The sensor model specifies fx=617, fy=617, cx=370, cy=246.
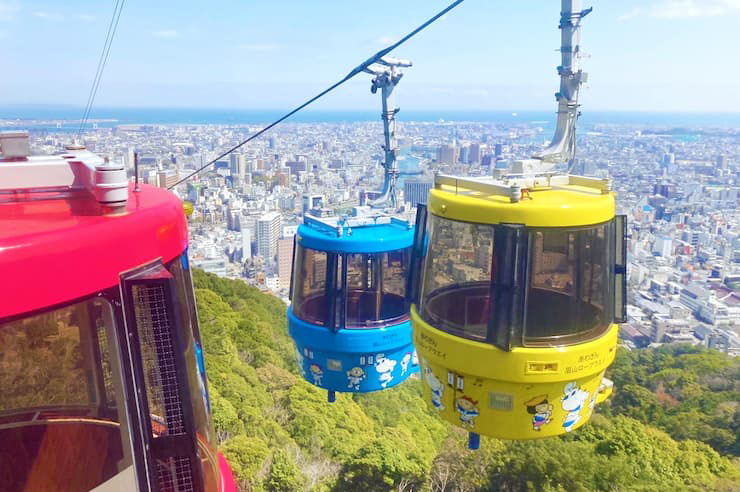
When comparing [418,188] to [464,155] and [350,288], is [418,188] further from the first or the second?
[464,155]

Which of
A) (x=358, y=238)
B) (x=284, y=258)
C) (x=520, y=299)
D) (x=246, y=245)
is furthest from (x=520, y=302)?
(x=246, y=245)

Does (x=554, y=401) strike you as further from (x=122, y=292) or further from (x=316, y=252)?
(x=122, y=292)

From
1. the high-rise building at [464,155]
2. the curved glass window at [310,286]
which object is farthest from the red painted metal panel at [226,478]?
the high-rise building at [464,155]

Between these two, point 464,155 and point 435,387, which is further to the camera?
point 464,155

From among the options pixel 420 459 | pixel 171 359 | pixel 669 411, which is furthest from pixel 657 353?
pixel 171 359

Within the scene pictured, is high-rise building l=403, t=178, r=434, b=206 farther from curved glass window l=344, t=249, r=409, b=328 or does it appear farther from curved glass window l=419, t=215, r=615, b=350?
curved glass window l=419, t=215, r=615, b=350

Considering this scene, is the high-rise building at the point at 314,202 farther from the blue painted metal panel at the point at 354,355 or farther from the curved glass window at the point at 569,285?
the curved glass window at the point at 569,285

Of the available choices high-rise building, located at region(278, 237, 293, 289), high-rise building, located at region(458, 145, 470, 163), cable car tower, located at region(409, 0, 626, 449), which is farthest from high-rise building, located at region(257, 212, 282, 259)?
cable car tower, located at region(409, 0, 626, 449)
